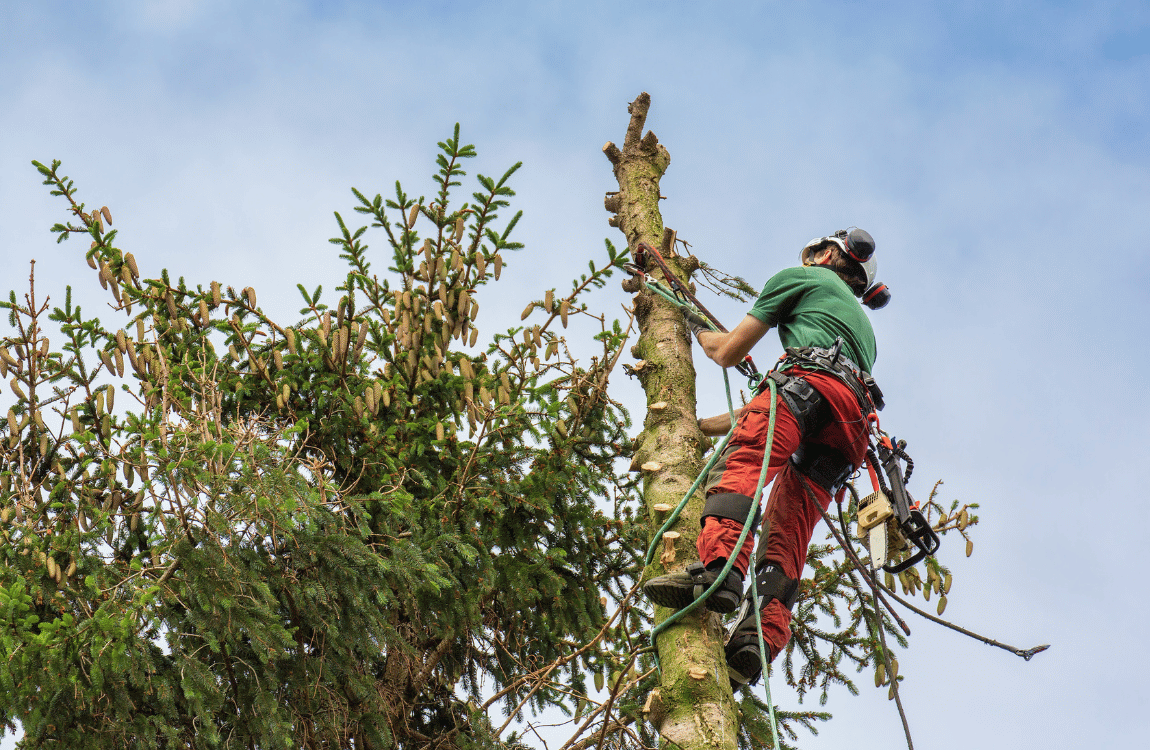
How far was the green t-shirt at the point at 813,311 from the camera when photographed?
4672 millimetres

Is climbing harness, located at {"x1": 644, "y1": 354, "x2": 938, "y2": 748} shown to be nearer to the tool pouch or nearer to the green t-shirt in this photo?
the tool pouch

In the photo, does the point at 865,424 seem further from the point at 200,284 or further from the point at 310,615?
the point at 200,284

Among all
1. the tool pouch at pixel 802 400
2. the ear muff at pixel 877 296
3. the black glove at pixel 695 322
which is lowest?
the tool pouch at pixel 802 400

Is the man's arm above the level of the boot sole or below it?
above

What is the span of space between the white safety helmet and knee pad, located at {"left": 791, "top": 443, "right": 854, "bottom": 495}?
0.96 m

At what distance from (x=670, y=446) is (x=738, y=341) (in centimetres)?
Result: 55

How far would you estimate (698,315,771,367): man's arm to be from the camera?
15.1 feet

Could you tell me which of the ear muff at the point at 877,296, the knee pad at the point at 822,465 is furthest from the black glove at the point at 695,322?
the ear muff at the point at 877,296

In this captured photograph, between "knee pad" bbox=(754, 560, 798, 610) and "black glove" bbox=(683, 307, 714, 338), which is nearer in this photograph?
"knee pad" bbox=(754, 560, 798, 610)

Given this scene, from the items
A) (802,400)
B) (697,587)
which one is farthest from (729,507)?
(802,400)

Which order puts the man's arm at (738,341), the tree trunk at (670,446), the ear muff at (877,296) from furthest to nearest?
the ear muff at (877,296)
the man's arm at (738,341)
the tree trunk at (670,446)

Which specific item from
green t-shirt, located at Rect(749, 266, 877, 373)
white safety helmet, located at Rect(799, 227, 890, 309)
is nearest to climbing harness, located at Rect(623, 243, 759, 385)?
green t-shirt, located at Rect(749, 266, 877, 373)

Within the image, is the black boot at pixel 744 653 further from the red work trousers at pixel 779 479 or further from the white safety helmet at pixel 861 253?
the white safety helmet at pixel 861 253

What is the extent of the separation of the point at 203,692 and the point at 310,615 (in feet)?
1.93
